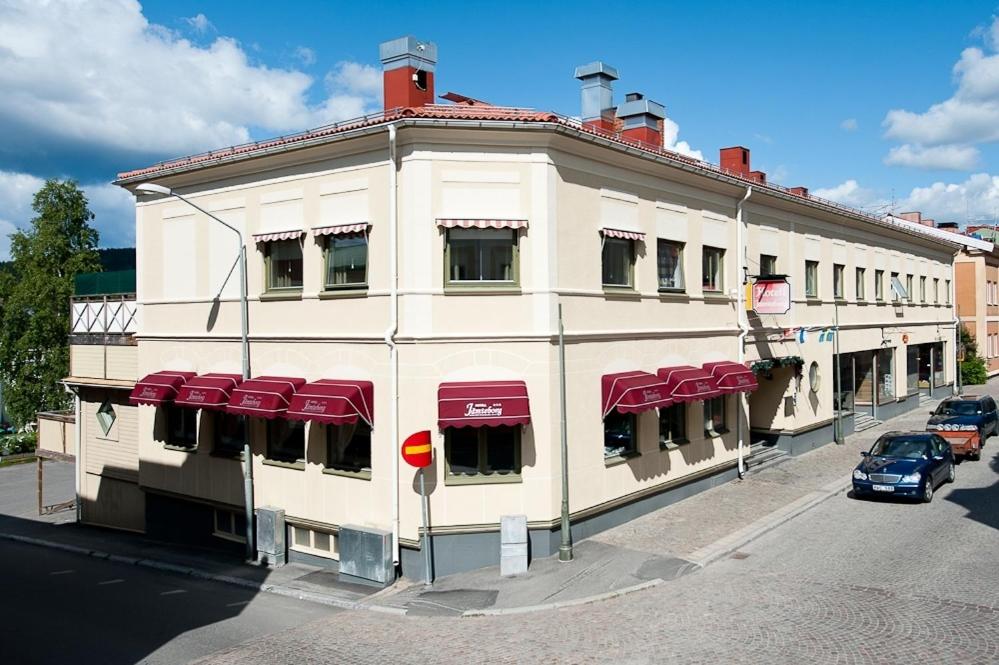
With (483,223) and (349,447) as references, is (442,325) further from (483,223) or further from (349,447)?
(349,447)

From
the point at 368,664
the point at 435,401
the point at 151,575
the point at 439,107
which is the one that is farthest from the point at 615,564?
the point at 151,575

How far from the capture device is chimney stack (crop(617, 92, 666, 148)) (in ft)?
79.9

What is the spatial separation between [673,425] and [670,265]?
419 cm

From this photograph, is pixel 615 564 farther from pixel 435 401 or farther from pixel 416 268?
pixel 416 268

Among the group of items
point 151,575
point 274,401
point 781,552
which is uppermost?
point 274,401

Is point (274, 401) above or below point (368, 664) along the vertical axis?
above

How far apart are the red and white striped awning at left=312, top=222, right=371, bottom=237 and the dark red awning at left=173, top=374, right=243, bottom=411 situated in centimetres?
451

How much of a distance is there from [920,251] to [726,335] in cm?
2322

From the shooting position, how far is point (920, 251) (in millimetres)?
39938

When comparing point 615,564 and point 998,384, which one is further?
point 998,384

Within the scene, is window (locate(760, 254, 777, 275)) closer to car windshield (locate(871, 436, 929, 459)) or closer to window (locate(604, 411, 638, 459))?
car windshield (locate(871, 436, 929, 459))

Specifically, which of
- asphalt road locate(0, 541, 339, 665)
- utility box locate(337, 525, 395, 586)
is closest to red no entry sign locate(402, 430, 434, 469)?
utility box locate(337, 525, 395, 586)

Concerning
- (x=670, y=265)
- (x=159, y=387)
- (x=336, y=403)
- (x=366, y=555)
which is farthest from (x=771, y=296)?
(x=159, y=387)

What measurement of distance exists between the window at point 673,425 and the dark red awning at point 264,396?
897 centimetres
